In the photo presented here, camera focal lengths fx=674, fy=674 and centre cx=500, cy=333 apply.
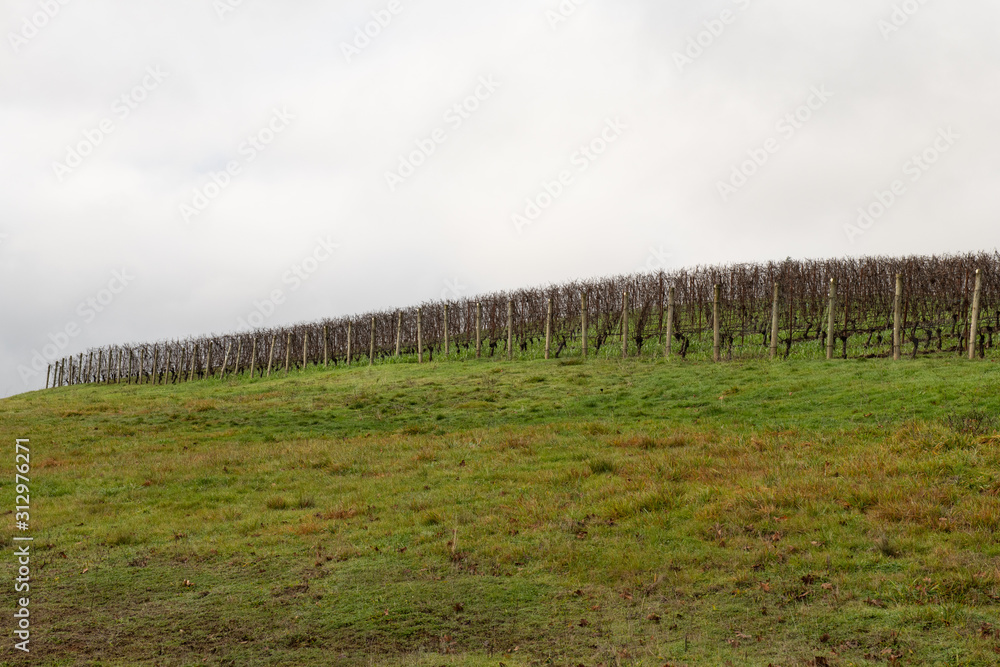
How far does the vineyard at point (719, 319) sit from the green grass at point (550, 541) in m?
12.2

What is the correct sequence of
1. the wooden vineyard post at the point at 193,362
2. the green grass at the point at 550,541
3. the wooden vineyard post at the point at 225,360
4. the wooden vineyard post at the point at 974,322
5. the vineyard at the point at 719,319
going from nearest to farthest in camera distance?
the green grass at the point at 550,541, the wooden vineyard post at the point at 974,322, the vineyard at the point at 719,319, the wooden vineyard post at the point at 225,360, the wooden vineyard post at the point at 193,362

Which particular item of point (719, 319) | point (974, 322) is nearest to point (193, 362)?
point (719, 319)

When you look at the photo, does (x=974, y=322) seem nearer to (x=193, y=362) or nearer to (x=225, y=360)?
(x=225, y=360)

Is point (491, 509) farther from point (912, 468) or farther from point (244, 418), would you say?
point (244, 418)

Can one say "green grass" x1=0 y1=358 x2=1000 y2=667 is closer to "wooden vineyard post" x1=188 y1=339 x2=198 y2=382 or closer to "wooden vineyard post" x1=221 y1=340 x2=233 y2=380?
"wooden vineyard post" x1=221 y1=340 x2=233 y2=380

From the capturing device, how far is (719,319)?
34688 millimetres

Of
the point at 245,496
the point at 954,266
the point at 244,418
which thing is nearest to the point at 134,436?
the point at 244,418

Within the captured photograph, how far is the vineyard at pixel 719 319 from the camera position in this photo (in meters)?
31.1

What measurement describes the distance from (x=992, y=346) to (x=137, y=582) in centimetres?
3194

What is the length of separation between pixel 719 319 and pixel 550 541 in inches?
1077

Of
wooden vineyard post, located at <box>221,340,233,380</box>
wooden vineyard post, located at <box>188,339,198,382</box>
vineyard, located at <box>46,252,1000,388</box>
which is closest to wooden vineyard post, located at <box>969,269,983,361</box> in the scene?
vineyard, located at <box>46,252,1000,388</box>

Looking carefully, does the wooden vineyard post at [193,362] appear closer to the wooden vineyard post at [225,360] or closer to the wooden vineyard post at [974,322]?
the wooden vineyard post at [225,360]

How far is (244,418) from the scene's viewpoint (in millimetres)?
24156

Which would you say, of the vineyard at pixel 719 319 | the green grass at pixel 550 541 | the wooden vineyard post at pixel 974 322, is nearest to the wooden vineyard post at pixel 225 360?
the vineyard at pixel 719 319
